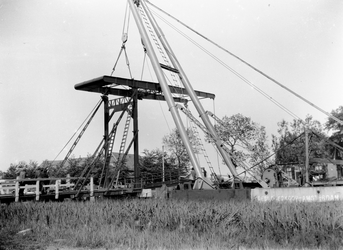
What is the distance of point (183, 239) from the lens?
25.8 ft

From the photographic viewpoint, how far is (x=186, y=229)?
893 centimetres

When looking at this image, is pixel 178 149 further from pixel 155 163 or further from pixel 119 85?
pixel 119 85

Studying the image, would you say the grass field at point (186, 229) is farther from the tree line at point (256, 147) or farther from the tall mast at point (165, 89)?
the tree line at point (256, 147)

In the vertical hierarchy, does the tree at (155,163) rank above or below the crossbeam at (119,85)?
below

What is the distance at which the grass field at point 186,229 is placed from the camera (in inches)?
291

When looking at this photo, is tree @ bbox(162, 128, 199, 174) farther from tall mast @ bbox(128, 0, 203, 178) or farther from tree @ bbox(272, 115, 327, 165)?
tall mast @ bbox(128, 0, 203, 178)

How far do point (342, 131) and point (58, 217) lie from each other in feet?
127

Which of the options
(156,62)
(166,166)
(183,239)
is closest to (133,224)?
(183,239)

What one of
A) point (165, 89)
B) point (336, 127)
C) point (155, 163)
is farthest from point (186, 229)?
point (155, 163)

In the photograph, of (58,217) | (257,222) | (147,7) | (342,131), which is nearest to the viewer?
(257,222)

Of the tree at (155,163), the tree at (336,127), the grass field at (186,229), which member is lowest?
the grass field at (186,229)

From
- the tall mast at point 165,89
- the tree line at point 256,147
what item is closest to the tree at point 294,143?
the tree line at point 256,147

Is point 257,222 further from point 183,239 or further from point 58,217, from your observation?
point 58,217

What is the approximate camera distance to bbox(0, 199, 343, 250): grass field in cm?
739
